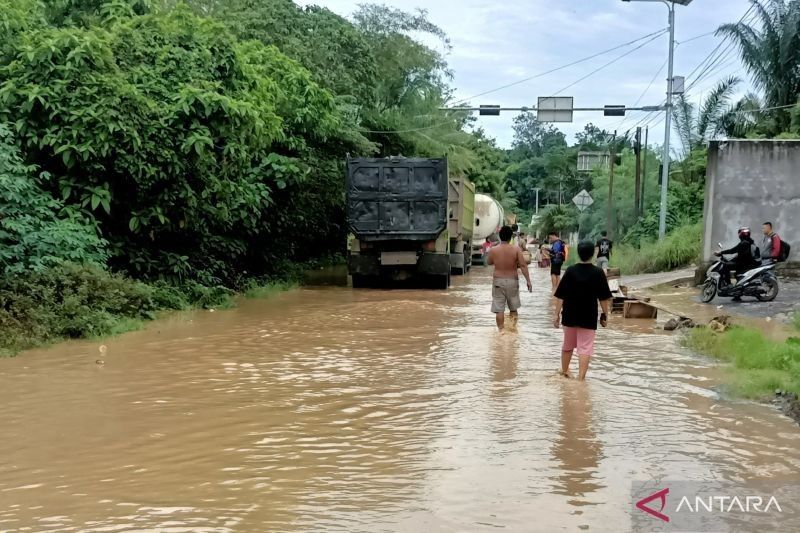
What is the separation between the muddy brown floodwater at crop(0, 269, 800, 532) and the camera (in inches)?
179

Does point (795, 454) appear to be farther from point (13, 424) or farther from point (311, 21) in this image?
point (311, 21)

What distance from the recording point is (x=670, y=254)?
77.1 ft

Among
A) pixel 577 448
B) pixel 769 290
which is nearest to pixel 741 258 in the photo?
pixel 769 290

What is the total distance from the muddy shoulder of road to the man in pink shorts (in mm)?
1399

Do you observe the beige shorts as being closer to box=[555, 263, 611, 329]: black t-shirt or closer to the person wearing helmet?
box=[555, 263, 611, 329]: black t-shirt

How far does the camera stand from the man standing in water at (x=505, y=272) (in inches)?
449

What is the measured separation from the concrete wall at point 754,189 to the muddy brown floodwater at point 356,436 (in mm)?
8606

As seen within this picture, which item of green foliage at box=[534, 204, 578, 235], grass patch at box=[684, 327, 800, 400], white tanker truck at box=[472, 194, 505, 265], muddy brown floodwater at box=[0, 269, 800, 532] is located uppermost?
green foliage at box=[534, 204, 578, 235]

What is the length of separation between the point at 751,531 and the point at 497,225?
32340 millimetres

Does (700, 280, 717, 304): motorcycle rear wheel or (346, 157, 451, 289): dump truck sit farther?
(346, 157, 451, 289): dump truck

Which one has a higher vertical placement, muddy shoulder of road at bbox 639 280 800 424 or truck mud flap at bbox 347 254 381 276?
truck mud flap at bbox 347 254 381 276

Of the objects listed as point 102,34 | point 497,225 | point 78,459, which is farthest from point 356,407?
point 497,225

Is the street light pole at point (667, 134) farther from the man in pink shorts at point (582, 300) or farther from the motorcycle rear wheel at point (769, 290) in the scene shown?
the man in pink shorts at point (582, 300)

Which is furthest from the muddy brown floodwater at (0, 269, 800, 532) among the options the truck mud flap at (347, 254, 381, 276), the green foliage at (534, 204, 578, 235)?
the green foliage at (534, 204, 578, 235)
